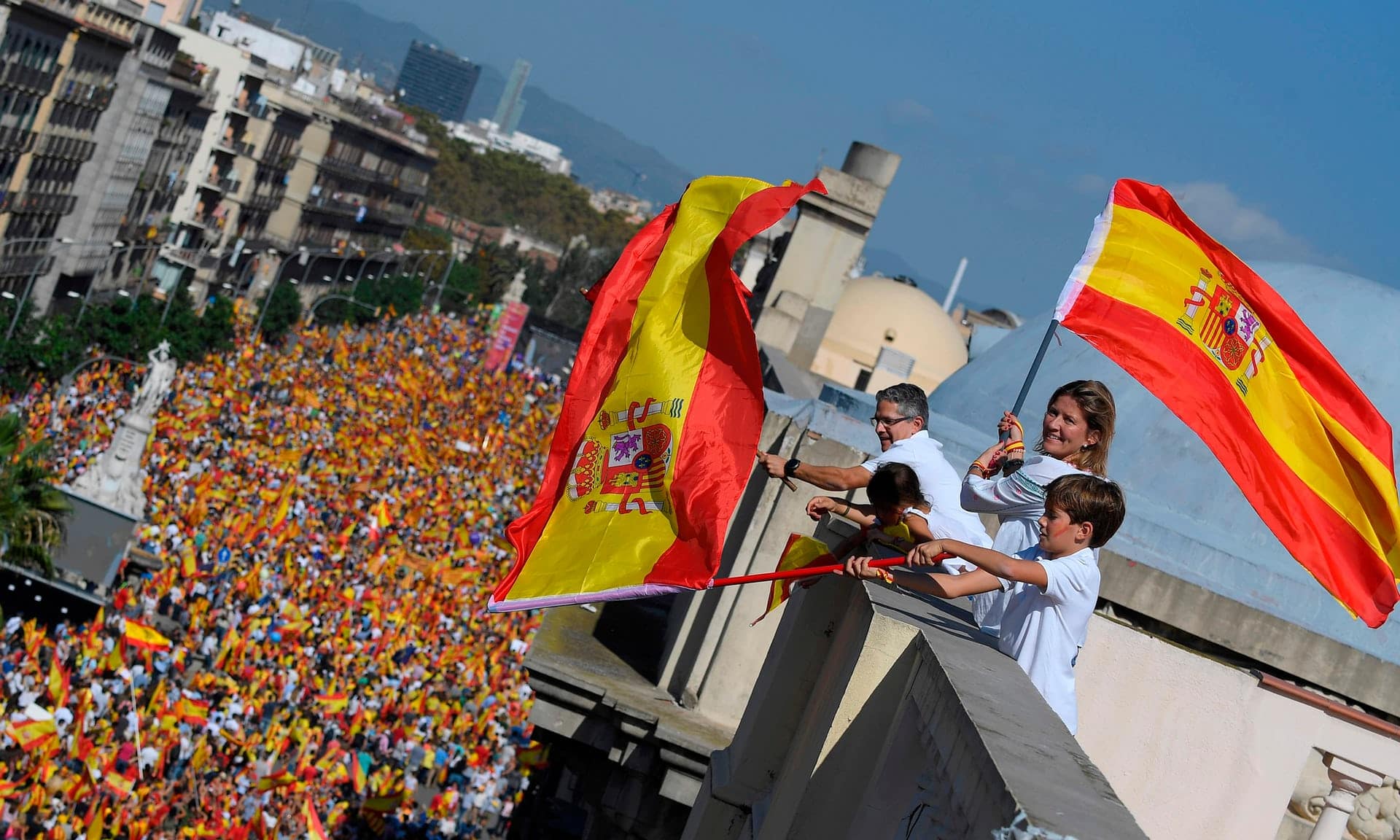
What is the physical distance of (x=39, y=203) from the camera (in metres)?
47.2

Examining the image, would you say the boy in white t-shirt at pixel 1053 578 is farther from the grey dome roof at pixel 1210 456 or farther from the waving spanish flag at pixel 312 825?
the waving spanish flag at pixel 312 825

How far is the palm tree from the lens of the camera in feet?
51.6

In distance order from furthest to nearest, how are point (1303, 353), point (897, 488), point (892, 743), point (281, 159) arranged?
1. point (281, 159)
2. point (1303, 353)
3. point (897, 488)
4. point (892, 743)

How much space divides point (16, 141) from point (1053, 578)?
44630 mm

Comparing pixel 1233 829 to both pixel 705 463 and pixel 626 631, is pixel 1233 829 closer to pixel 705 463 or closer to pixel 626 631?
pixel 705 463

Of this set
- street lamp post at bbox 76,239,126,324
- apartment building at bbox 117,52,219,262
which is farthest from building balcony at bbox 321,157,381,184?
Answer: street lamp post at bbox 76,239,126,324

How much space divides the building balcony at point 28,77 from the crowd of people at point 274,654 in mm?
8748

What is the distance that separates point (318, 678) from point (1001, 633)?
57.2ft

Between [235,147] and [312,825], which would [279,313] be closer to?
[235,147]

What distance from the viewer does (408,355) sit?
5969 centimetres

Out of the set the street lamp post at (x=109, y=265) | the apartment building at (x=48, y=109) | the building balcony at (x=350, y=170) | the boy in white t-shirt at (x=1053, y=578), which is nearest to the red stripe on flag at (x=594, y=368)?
the boy in white t-shirt at (x=1053, y=578)

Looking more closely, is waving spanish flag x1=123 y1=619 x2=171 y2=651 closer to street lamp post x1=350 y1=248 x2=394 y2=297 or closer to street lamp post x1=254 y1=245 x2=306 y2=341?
street lamp post x1=254 y1=245 x2=306 y2=341

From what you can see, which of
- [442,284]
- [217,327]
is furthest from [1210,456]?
[442,284]

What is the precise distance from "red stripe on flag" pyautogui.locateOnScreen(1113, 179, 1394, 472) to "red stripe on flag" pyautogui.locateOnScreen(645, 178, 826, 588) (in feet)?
5.90
